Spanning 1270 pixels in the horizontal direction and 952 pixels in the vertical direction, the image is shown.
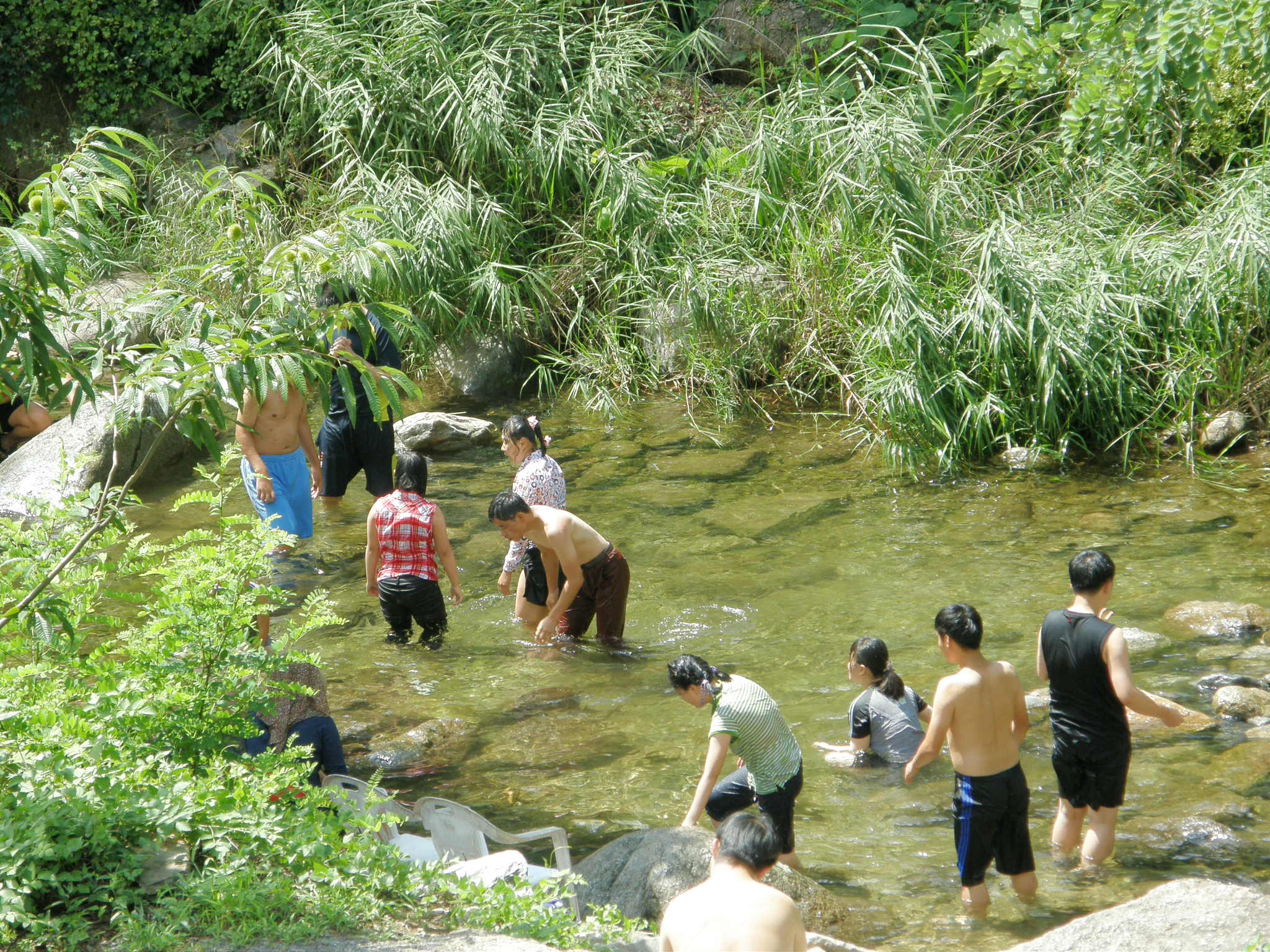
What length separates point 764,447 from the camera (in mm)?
10547

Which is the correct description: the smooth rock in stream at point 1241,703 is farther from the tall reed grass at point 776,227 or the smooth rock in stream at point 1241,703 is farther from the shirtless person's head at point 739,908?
the tall reed grass at point 776,227

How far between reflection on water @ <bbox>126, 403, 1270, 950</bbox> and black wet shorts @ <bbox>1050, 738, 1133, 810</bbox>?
33 cm

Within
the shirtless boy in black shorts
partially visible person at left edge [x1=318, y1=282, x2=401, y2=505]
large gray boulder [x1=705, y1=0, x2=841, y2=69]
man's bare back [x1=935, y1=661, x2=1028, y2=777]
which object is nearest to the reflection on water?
the shirtless boy in black shorts

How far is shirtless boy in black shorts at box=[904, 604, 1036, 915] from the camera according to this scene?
4664 mm

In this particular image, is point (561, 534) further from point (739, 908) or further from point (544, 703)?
point (739, 908)

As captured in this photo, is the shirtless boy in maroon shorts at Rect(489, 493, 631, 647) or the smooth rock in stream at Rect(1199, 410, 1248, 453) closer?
the shirtless boy in maroon shorts at Rect(489, 493, 631, 647)

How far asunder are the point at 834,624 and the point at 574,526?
182cm

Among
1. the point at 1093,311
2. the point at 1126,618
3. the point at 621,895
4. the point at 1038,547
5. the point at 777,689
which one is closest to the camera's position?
the point at 621,895

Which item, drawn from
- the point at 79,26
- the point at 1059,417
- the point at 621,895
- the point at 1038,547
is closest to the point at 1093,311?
the point at 1059,417

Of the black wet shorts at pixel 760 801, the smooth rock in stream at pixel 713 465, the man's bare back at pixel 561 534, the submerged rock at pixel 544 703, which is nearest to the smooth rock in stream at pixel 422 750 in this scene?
the submerged rock at pixel 544 703

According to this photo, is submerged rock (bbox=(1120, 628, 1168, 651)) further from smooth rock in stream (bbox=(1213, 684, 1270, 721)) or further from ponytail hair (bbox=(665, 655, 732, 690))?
ponytail hair (bbox=(665, 655, 732, 690))

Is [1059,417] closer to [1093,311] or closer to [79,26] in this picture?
[1093,311]

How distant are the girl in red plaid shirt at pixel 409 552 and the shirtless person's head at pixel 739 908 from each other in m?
3.61

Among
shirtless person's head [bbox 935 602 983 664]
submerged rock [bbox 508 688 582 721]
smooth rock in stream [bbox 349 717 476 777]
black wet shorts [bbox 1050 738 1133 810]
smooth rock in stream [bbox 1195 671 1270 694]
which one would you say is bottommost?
smooth rock in stream [bbox 1195 671 1270 694]
